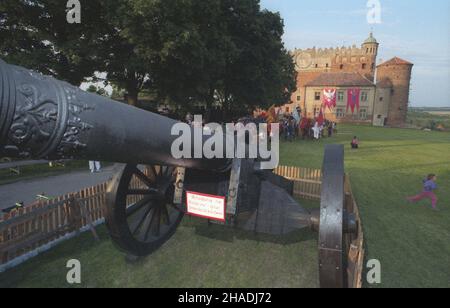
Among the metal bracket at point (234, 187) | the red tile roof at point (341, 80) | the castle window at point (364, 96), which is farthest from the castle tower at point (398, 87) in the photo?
the metal bracket at point (234, 187)

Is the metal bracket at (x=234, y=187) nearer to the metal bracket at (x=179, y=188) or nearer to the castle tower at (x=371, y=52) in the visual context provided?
the metal bracket at (x=179, y=188)

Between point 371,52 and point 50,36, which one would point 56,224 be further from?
point 371,52

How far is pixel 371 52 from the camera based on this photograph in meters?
60.1

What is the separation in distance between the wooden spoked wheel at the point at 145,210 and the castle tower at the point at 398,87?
53282mm

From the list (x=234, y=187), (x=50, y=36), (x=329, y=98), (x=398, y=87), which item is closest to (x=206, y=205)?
(x=234, y=187)

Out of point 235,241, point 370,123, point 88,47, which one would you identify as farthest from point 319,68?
point 235,241

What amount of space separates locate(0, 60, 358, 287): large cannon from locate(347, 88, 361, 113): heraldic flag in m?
48.1

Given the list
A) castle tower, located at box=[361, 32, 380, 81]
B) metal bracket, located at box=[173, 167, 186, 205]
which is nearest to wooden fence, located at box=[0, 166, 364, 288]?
metal bracket, located at box=[173, 167, 186, 205]

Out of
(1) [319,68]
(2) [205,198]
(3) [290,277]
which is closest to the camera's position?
(2) [205,198]

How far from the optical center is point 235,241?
19.3ft

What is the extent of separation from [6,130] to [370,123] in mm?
55316

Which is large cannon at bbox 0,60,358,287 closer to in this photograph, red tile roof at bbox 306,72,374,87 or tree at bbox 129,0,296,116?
tree at bbox 129,0,296,116

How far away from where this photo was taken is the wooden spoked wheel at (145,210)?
14.6 feet
